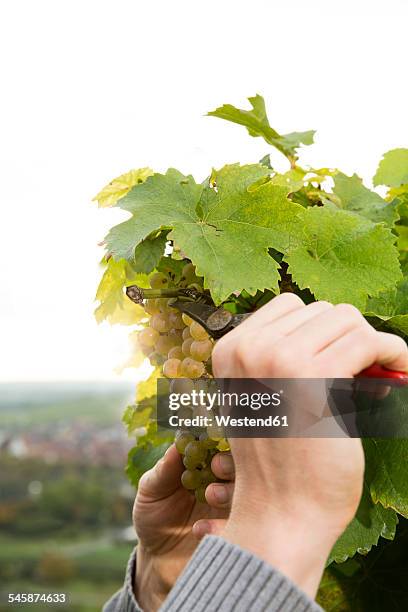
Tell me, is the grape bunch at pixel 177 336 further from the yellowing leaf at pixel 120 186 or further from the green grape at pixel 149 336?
the yellowing leaf at pixel 120 186

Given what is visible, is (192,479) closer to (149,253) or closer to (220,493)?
(220,493)

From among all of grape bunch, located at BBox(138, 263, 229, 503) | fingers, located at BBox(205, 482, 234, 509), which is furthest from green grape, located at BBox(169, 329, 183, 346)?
fingers, located at BBox(205, 482, 234, 509)

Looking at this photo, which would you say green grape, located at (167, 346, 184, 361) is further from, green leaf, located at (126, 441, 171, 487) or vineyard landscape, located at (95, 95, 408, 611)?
green leaf, located at (126, 441, 171, 487)

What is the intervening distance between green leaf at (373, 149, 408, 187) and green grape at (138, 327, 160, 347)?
0.90ft

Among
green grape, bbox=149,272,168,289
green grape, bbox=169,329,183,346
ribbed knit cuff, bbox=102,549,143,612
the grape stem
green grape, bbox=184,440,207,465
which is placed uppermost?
green grape, bbox=149,272,168,289

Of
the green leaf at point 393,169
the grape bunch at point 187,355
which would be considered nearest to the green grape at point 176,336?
the grape bunch at point 187,355

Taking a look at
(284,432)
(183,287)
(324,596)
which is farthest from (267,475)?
(324,596)

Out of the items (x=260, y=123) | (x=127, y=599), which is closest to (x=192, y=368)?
(x=260, y=123)

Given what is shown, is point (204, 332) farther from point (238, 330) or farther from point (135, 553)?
point (135, 553)

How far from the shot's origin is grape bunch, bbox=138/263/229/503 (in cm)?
46

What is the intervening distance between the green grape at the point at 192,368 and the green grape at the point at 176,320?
3cm

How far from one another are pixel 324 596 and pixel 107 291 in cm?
36

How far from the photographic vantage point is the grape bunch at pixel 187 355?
460mm

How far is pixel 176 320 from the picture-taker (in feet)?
1.61
